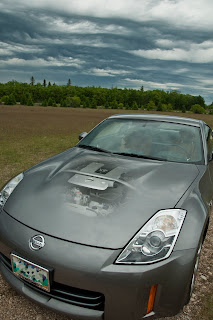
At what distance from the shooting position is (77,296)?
1.68 metres

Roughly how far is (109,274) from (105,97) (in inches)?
3850

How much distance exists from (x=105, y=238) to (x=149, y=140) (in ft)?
5.21

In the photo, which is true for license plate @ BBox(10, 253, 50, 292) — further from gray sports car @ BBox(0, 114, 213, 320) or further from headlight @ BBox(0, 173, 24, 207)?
headlight @ BBox(0, 173, 24, 207)

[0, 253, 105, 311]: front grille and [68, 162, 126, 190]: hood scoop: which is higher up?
[68, 162, 126, 190]: hood scoop

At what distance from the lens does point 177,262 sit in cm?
168

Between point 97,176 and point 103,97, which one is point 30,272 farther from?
point 103,97

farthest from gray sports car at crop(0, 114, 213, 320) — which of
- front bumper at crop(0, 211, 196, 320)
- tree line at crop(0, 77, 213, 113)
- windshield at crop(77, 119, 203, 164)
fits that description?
tree line at crop(0, 77, 213, 113)

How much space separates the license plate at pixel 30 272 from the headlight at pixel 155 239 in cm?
49

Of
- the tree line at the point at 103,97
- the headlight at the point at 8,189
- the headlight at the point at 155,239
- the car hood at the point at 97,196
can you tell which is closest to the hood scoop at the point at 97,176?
the car hood at the point at 97,196

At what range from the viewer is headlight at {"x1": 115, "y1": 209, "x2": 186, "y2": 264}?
1.65 metres

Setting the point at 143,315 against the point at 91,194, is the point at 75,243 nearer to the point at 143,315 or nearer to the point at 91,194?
the point at 91,194

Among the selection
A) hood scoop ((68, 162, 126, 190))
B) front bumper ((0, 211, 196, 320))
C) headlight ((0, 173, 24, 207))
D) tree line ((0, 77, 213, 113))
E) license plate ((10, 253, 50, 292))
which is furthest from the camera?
tree line ((0, 77, 213, 113))

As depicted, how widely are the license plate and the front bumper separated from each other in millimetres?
41

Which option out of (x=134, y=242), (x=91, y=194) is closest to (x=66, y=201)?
(x=91, y=194)
